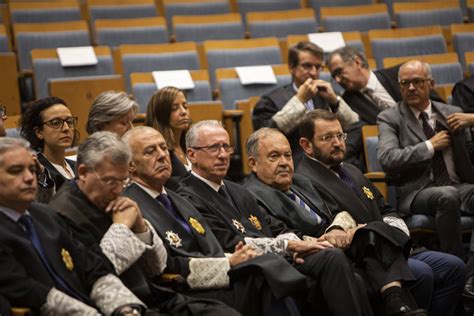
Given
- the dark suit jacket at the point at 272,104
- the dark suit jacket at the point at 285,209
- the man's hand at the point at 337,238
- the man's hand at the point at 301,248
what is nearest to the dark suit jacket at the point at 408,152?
the dark suit jacket at the point at 272,104

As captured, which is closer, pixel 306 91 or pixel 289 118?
pixel 289 118

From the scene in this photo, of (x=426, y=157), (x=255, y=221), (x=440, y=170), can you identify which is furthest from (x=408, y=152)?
(x=255, y=221)

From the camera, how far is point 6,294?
7.99 ft

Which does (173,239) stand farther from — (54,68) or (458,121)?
(54,68)

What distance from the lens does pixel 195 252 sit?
3113mm

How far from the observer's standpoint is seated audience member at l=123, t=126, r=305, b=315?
2992 mm

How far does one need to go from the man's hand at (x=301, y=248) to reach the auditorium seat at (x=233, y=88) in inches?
72.8

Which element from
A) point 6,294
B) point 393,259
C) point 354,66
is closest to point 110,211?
point 6,294

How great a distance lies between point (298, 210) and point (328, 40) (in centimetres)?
231

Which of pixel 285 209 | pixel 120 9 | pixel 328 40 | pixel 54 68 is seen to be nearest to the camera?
pixel 285 209

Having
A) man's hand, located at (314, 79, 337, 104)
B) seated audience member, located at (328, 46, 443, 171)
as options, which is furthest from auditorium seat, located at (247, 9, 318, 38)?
man's hand, located at (314, 79, 337, 104)

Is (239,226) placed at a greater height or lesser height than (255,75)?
lesser

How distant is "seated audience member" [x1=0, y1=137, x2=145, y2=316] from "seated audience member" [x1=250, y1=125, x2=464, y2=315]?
42.1 inches

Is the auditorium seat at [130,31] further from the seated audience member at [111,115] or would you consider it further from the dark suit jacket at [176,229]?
the dark suit jacket at [176,229]
